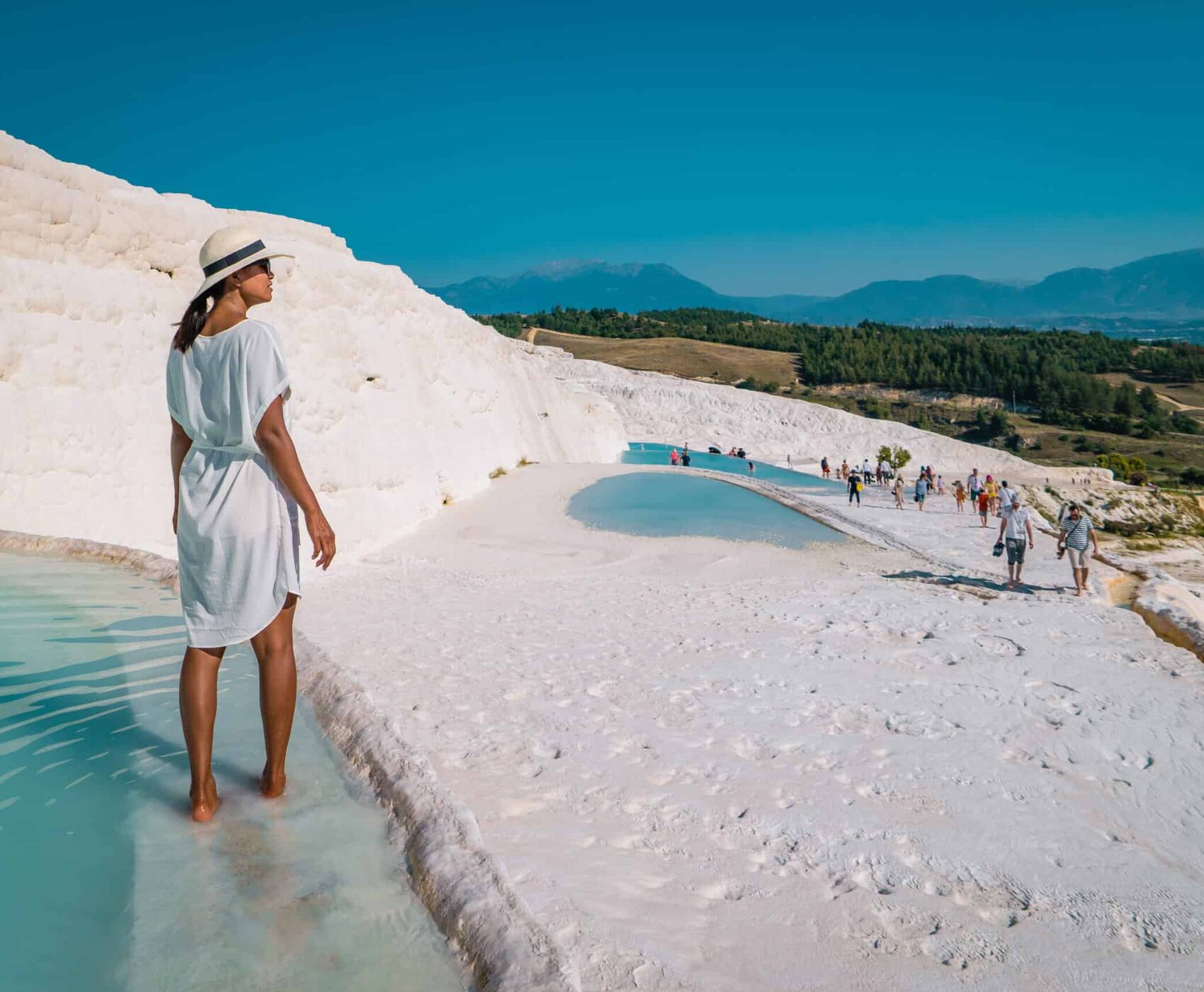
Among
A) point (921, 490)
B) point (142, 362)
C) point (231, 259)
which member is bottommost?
point (921, 490)

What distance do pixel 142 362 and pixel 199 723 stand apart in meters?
10.7

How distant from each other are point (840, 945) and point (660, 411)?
65.6 meters

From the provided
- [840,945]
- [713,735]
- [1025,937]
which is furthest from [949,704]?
[840,945]

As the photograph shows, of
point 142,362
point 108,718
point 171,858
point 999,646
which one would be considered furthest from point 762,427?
point 171,858

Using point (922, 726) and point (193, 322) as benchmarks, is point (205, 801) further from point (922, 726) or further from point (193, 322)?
point (922, 726)

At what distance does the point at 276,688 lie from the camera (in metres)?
2.97

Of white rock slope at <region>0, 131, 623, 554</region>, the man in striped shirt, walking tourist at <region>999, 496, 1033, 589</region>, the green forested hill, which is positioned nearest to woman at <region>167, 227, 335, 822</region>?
white rock slope at <region>0, 131, 623, 554</region>

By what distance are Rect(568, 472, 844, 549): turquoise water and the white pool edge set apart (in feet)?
43.5

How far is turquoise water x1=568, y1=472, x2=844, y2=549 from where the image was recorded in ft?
57.9

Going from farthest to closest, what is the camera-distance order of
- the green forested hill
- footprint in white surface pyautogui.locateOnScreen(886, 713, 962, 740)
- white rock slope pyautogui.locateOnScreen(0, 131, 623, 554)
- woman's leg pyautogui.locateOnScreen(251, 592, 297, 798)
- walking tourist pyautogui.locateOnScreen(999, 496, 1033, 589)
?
1. the green forested hill
2. walking tourist pyautogui.locateOnScreen(999, 496, 1033, 589)
3. white rock slope pyautogui.locateOnScreen(0, 131, 623, 554)
4. footprint in white surface pyautogui.locateOnScreen(886, 713, 962, 740)
5. woman's leg pyautogui.locateOnScreen(251, 592, 297, 798)

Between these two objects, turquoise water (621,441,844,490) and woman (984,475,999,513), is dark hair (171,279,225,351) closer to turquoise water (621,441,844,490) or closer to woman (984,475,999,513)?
woman (984,475,999,513)

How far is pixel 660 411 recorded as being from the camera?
223 ft

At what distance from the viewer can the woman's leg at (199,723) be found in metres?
2.81

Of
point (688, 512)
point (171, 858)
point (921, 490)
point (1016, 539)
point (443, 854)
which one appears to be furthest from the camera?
point (921, 490)
